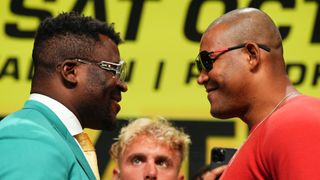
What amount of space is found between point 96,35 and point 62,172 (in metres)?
0.71

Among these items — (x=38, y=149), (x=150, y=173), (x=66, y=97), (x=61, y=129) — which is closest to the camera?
(x=38, y=149)

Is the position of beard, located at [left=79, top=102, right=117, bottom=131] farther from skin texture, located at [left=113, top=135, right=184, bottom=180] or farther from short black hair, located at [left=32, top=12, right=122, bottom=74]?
skin texture, located at [left=113, top=135, right=184, bottom=180]

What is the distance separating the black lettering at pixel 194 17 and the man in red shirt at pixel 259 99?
2068mm

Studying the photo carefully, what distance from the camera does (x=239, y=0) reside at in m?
4.84

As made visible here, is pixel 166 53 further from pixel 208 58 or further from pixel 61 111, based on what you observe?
pixel 61 111

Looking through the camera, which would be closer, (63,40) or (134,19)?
(63,40)

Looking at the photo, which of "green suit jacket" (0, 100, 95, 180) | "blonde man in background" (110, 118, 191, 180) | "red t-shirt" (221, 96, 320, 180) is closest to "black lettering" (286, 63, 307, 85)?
"blonde man in background" (110, 118, 191, 180)

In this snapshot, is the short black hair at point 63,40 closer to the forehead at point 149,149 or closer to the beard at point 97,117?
the beard at point 97,117

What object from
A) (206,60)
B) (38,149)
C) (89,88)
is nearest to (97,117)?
(89,88)

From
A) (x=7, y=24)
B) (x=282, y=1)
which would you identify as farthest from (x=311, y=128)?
(x=7, y=24)

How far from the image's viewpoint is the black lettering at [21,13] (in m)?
4.85

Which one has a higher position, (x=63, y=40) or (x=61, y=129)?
(x=63, y=40)

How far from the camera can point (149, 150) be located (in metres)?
4.15

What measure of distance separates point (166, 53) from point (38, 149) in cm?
262
